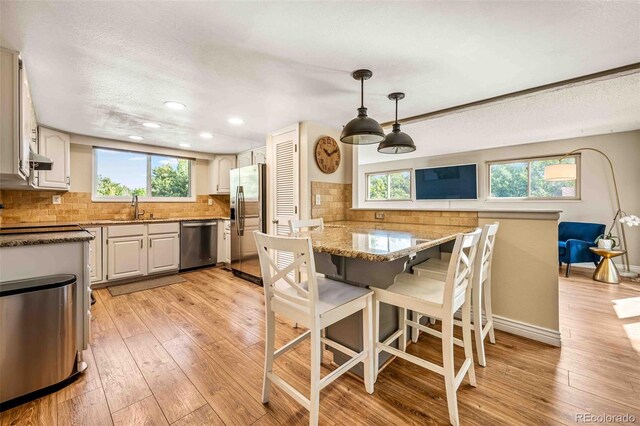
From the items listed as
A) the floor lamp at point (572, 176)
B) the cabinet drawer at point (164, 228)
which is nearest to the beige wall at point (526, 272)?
the floor lamp at point (572, 176)

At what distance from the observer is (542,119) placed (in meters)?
3.55

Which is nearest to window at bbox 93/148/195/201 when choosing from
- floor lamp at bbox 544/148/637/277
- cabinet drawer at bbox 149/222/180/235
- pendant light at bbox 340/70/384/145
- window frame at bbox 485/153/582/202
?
cabinet drawer at bbox 149/222/180/235

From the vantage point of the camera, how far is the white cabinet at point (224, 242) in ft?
15.7

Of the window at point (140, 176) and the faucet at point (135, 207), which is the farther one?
the faucet at point (135, 207)

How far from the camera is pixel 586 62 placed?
72.9 inches

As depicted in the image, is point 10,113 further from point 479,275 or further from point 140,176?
point 479,275

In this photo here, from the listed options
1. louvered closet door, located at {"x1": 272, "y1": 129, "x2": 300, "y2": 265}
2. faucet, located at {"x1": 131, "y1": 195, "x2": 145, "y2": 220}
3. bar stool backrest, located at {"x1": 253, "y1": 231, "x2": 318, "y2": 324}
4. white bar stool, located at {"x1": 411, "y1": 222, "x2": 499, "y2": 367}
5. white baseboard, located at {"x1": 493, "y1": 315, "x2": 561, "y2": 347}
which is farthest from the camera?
faucet, located at {"x1": 131, "y1": 195, "x2": 145, "y2": 220}

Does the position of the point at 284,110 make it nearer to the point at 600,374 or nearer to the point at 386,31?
the point at 386,31

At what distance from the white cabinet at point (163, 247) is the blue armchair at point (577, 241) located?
233 inches

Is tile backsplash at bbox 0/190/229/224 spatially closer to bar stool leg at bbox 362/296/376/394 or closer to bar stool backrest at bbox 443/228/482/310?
bar stool leg at bbox 362/296/376/394

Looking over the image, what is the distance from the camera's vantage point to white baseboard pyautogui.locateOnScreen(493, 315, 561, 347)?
6.97 ft

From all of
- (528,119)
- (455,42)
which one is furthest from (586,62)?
(528,119)

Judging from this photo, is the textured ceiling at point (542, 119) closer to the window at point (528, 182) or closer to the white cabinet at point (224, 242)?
the window at point (528, 182)

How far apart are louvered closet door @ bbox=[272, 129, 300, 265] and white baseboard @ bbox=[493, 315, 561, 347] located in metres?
2.25
